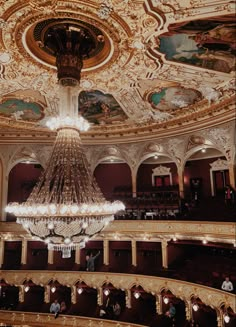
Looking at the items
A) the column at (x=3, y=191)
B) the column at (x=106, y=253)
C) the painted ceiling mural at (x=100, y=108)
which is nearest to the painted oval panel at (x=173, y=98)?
the painted ceiling mural at (x=100, y=108)

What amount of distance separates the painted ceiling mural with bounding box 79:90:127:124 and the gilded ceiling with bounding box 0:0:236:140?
36 mm

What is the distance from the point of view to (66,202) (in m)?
4.80

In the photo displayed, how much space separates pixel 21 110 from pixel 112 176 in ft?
24.0

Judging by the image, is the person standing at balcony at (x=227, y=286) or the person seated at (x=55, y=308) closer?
the person standing at balcony at (x=227, y=286)

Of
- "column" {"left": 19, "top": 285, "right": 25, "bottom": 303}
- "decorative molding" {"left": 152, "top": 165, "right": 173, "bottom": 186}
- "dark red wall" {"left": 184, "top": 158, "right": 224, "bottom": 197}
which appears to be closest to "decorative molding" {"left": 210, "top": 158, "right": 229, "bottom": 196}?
"dark red wall" {"left": 184, "top": 158, "right": 224, "bottom": 197}

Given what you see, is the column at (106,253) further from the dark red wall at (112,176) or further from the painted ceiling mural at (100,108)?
the painted ceiling mural at (100,108)

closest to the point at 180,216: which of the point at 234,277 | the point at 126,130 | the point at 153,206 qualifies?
the point at 153,206

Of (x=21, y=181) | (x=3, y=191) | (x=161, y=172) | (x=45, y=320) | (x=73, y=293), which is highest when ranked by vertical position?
(x=161, y=172)

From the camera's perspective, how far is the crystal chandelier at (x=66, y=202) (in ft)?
15.2

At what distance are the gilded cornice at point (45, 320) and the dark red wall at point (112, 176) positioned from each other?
6.73m

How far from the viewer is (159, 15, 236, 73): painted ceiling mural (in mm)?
5211

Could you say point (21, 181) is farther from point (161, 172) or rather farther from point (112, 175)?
point (161, 172)

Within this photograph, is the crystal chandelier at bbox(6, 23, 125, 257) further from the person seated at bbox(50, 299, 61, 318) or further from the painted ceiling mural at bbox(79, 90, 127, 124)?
the person seated at bbox(50, 299, 61, 318)

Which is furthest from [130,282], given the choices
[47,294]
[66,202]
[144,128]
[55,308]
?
[66,202]
